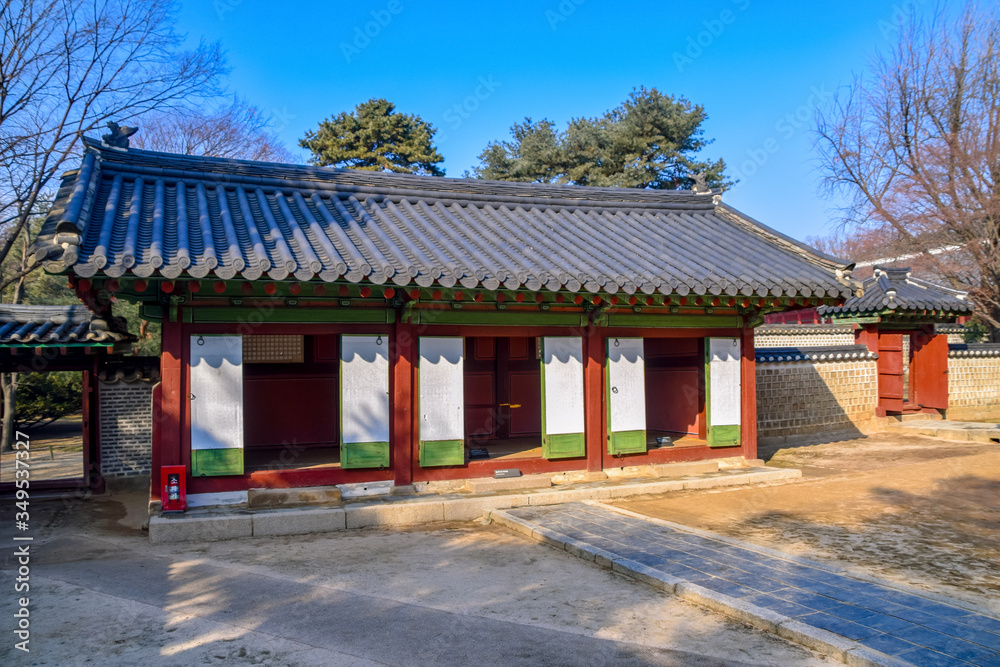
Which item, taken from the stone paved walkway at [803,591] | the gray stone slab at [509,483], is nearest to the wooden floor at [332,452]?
the gray stone slab at [509,483]

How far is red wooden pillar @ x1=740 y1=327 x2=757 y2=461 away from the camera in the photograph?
1056cm

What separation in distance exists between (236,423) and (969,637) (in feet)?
23.5

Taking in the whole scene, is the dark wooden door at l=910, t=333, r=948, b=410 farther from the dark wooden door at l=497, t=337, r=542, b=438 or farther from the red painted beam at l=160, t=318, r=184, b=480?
the red painted beam at l=160, t=318, r=184, b=480

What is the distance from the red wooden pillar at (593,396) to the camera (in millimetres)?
9477

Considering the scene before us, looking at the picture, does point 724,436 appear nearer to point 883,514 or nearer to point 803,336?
point 883,514

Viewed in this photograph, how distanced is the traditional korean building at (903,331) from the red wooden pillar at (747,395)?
6.00 metres

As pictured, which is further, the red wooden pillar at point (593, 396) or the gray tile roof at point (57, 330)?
the red wooden pillar at point (593, 396)

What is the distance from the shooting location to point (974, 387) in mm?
17859

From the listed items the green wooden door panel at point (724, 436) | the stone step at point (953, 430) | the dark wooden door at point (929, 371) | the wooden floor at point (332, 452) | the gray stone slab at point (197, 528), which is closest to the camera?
the gray stone slab at point (197, 528)

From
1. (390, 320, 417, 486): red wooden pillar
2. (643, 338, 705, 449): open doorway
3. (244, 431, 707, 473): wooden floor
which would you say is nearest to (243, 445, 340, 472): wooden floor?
(244, 431, 707, 473): wooden floor

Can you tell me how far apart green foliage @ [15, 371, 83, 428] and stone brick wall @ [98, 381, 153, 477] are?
8619mm

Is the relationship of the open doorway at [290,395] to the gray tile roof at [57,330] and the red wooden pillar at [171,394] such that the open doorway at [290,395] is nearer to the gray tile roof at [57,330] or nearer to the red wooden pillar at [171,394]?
the gray tile roof at [57,330]

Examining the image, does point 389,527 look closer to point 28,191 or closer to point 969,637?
point 969,637

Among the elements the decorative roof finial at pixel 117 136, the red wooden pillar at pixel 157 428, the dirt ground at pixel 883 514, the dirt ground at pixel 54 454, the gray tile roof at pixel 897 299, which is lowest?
the dirt ground at pixel 54 454
